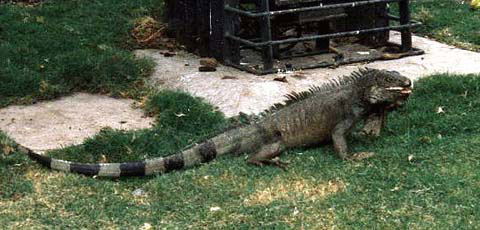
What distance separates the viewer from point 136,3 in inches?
448

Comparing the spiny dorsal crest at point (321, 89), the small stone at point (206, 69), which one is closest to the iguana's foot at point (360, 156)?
the spiny dorsal crest at point (321, 89)

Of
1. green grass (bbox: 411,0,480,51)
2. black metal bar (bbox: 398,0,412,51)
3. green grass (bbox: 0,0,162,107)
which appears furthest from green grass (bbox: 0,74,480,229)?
green grass (bbox: 411,0,480,51)

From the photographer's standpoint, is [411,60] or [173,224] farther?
[411,60]

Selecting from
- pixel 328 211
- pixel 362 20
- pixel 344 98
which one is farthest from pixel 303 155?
pixel 362 20

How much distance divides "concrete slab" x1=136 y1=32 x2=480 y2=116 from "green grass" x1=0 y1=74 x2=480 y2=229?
983 mm

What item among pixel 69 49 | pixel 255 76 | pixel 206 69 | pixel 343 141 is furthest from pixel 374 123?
pixel 69 49

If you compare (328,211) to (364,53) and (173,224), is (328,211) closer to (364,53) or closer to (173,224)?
(173,224)

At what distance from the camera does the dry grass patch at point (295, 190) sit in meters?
5.07

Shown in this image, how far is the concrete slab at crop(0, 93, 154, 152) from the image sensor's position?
6.57m

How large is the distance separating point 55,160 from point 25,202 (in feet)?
1.92

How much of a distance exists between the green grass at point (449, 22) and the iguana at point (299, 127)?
3.41 m

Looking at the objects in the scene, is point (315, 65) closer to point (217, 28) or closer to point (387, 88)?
point (217, 28)

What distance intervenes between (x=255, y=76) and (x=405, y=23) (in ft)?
6.53

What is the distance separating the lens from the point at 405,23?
8.90 metres
